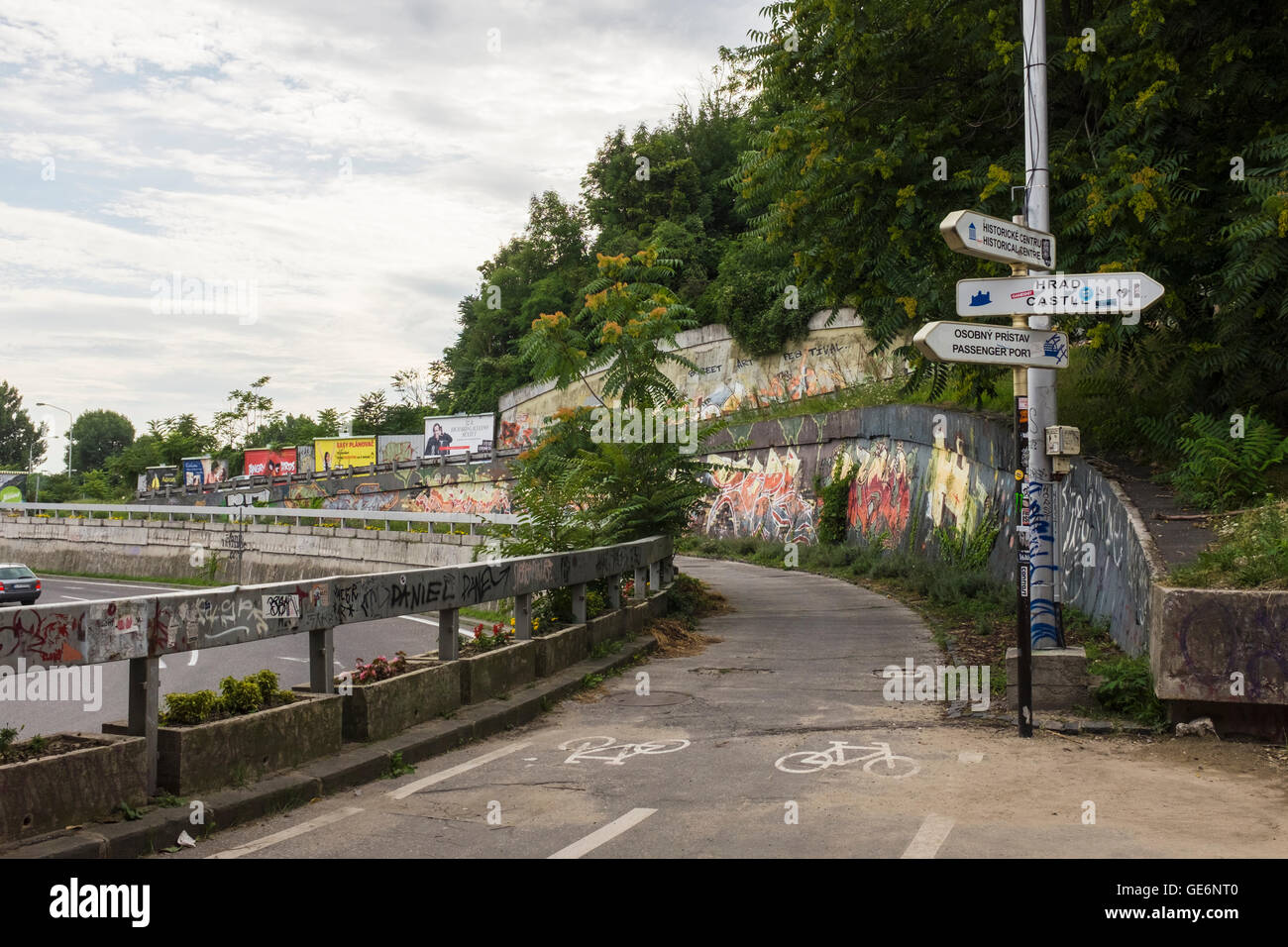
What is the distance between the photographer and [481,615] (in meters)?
25.2

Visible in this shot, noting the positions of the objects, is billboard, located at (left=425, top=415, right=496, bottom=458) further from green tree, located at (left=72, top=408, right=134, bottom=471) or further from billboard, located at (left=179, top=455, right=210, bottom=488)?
green tree, located at (left=72, top=408, right=134, bottom=471)

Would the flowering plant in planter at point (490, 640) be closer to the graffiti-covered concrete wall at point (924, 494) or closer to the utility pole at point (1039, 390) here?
the utility pole at point (1039, 390)

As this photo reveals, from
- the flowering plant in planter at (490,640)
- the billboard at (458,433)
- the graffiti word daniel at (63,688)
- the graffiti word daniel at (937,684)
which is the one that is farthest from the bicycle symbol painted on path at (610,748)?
the billboard at (458,433)

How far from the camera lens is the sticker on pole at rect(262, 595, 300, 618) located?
256 inches

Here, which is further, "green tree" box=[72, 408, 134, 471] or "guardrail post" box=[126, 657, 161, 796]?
"green tree" box=[72, 408, 134, 471]

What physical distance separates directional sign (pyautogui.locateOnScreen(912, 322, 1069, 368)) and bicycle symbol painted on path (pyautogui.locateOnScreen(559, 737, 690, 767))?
3322 mm

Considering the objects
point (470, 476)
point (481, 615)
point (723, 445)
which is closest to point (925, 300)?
point (481, 615)

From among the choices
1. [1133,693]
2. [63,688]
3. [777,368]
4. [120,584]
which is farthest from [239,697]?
[777,368]

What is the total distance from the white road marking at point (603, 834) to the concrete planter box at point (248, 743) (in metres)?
1.93

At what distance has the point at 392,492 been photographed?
53.3 m

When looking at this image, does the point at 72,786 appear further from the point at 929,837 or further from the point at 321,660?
the point at 929,837

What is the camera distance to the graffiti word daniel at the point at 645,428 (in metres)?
16.7

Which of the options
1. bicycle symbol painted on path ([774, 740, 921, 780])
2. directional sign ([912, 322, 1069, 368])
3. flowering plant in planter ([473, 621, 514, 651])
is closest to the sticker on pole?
flowering plant in planter ([473, 621, 514, 651])

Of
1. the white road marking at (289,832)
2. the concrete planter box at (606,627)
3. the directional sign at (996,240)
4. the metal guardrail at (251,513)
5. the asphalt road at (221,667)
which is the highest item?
the directional sign at (996,240)
